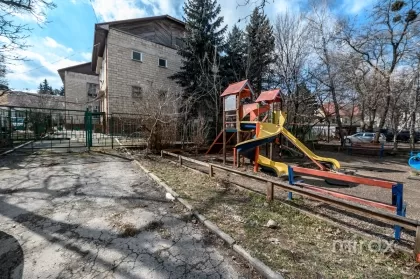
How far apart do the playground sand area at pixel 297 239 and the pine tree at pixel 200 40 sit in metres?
11.9

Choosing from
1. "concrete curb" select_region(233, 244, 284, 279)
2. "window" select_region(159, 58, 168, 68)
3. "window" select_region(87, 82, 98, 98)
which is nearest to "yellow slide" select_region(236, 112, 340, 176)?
"concrete curb" select_region(233, 244, 284, 279)

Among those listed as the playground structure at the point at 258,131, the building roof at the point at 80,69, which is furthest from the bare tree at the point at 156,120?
the building roof at the point at 80,69

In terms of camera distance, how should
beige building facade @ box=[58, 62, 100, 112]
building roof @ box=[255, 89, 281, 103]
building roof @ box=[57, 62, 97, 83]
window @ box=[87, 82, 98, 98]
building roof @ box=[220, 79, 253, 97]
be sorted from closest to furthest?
building roof @ box=[220, 79, 253, 97], building roof @ box=[255, 89, 281, 103], beige building facade @ box=[58, 62, 100, 112], building roof @ box=[57, 62, 97, 83], window @ box=[87, 82, 98, 98]

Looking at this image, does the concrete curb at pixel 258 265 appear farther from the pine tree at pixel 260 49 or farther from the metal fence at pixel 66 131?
the pine tree at pixel 260 49

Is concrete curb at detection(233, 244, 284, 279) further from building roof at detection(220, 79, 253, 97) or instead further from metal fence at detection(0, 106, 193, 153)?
metal fence at detection(0, 106, 193, 153)

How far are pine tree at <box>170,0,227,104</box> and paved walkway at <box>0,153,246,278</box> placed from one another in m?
11.5

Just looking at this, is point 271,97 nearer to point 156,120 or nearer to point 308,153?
point 308,153

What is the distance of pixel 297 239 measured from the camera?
9.03ft

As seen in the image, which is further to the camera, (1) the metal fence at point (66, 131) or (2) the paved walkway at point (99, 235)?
(1) the metal fence at point (66, 131)

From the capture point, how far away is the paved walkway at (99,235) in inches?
86.7

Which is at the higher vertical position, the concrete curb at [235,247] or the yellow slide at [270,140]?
the yellow slide at [270,140]

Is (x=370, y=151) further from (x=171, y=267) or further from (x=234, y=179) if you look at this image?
(x=171, y=267)

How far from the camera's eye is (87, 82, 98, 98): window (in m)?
28.6

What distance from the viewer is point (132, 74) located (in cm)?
1727
